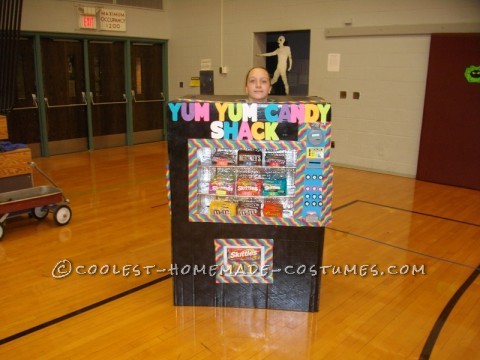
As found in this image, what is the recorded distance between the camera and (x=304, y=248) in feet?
9.54

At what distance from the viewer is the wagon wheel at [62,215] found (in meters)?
4.59

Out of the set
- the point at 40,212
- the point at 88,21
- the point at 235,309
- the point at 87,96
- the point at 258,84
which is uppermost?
the point at 88,21

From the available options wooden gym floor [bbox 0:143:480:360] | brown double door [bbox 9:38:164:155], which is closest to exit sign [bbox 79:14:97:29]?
brown double door [bbox 9:38:164:155]

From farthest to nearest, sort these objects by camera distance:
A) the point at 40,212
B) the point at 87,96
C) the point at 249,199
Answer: the point at 87,96
the point at 40,212
the point at 249,199

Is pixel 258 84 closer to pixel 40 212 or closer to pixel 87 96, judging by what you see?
pixel 40 212

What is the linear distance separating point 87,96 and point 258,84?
21.5 feet

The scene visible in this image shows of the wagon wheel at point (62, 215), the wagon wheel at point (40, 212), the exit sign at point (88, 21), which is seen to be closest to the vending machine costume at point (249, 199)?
the wagon wheel at point (62, 215)

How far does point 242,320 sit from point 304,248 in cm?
61

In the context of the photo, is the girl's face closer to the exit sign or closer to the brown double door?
the brown double door

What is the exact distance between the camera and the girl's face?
2.98 metres

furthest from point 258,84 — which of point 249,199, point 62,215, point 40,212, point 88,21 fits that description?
point 88,21

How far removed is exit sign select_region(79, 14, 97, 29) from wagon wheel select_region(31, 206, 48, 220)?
4.78 metres

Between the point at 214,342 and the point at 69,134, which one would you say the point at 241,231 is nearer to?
the point at 214,342

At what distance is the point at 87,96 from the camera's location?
342 inches
